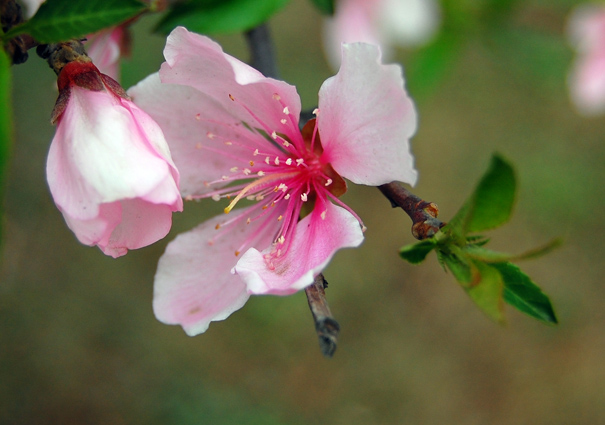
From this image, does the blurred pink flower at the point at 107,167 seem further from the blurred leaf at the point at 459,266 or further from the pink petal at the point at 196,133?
the blurred leaf at the point at 459,266

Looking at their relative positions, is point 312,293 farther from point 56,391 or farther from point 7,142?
point 56,391

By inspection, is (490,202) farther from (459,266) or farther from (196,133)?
(196,133)

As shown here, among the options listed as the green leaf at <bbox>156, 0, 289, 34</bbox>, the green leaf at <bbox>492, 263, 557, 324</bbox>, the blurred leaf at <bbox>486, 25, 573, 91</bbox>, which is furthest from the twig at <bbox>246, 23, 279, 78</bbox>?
the blurred leaf at <bbox>486, 25, 573, 91</bbox>

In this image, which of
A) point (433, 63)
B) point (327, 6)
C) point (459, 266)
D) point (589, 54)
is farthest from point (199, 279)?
point (589, 54)

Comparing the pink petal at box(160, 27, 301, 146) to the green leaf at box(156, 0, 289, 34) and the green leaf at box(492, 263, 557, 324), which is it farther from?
the green leaf at box(492, 263, 557, 324)

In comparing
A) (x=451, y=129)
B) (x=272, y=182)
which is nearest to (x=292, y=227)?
(x=272, y=182)

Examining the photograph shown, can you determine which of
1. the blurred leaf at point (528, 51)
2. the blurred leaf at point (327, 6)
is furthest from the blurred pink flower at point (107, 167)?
the blurred leaf at point (528, 51)
